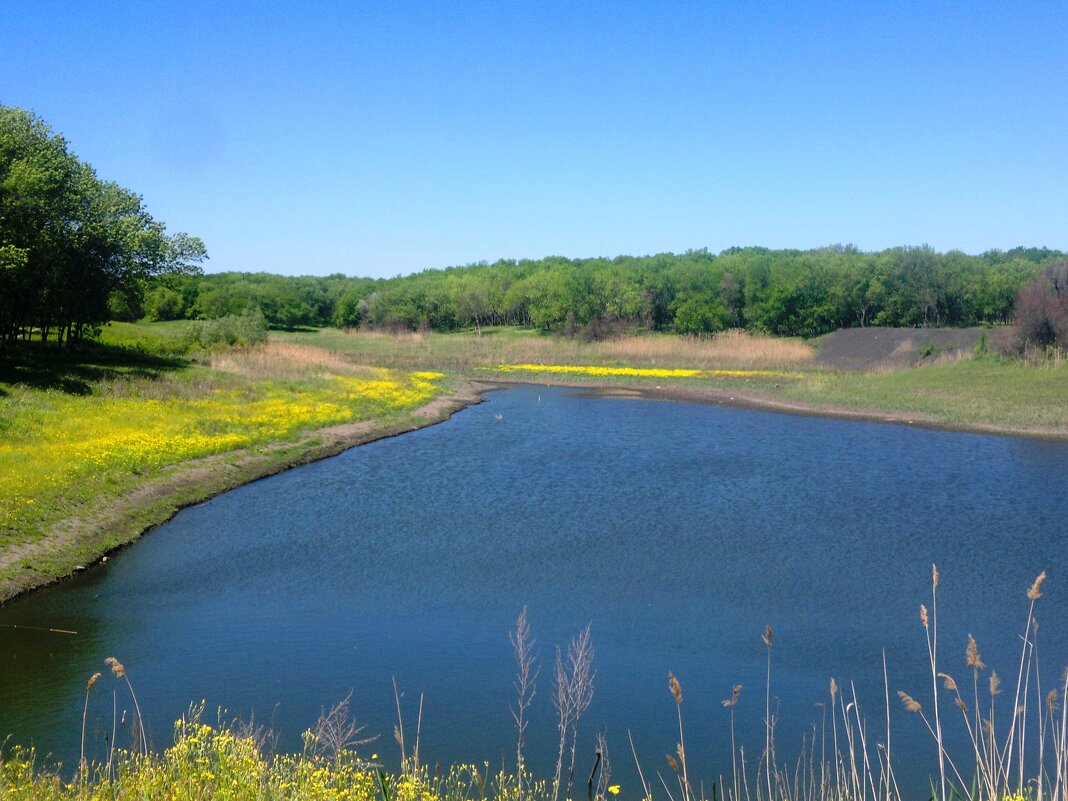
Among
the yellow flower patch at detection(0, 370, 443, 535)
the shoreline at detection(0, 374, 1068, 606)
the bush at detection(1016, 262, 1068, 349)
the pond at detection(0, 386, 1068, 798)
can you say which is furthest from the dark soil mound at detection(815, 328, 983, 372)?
the yellow flower patch at detection(0, 370, 443, 535)

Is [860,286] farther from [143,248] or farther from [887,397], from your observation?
[143,248]

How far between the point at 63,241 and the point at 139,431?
40.6 feet

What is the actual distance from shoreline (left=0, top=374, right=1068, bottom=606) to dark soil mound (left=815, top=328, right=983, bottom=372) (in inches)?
559

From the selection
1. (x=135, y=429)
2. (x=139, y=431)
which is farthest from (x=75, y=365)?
(x=139, y=431)

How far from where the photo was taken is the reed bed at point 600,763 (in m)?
6.70

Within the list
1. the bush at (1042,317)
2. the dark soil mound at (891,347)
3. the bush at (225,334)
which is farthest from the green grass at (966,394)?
the bush at (225,334)

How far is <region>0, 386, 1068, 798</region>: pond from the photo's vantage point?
12.7 m

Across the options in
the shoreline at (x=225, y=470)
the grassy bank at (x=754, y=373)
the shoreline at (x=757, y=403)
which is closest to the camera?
the shoreline at (x=225, y=470)

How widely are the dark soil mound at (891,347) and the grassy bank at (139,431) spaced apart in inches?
1241

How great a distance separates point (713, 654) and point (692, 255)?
467ft

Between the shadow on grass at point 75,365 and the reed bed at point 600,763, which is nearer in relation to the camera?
the reed bed at point 600,763

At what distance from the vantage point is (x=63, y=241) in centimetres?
3788

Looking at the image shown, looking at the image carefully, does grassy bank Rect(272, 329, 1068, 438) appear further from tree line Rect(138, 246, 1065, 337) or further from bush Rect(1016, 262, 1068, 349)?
tree line Rect(138, 246, 1065, 337)

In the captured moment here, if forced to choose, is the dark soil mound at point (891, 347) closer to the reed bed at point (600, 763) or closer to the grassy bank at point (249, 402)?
the grassy bank at point (249, 402)
